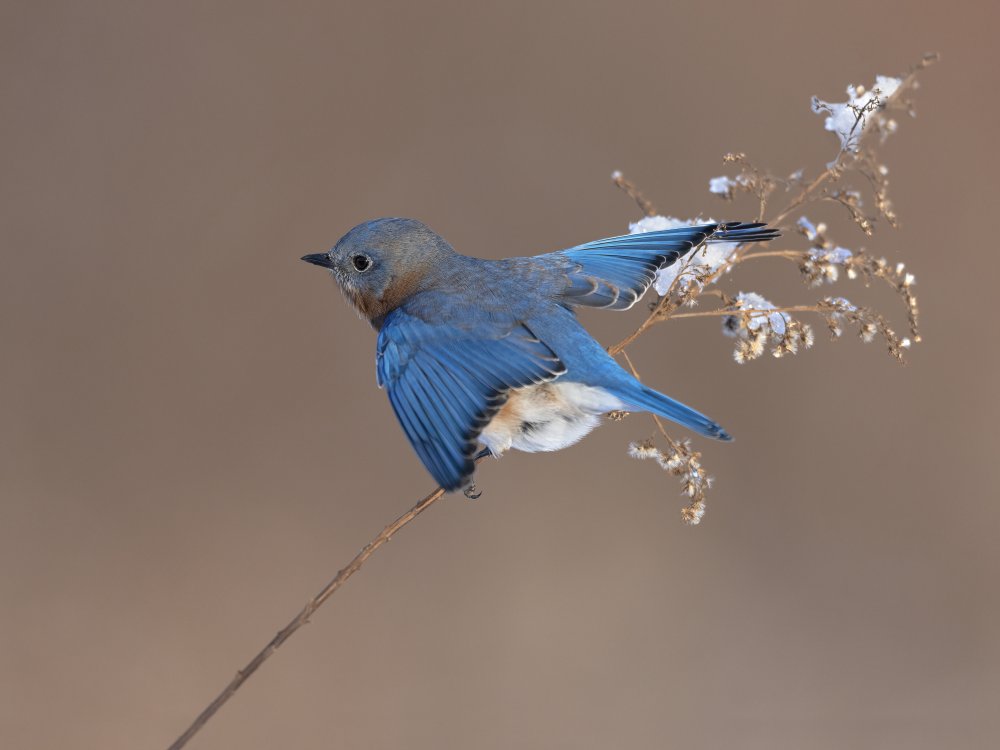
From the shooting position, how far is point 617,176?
1.58 m

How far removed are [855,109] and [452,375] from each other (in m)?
0.77

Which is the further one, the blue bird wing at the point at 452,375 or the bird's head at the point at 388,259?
the bird's head at the point at 388,259

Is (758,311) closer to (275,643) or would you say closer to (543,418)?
(543,418)

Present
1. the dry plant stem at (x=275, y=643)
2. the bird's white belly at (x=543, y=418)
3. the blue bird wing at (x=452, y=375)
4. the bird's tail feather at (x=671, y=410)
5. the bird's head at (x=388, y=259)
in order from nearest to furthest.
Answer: the dry plant stem at (x=275, y=643), the bird's tail feather at (x=671, y=410), the blue bird wing at (x=452, y=375), the bird's white belly at (x=543, y=418), the bird's head at (x=388, y=259)

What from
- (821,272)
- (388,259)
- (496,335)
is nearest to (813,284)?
(821,272)

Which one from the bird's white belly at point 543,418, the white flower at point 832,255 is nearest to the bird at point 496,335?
the bird's white belly at point 543,418

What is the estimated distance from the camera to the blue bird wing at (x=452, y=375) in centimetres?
151

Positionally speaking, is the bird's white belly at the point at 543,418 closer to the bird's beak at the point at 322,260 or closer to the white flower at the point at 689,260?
the white flower at the point at 689,260

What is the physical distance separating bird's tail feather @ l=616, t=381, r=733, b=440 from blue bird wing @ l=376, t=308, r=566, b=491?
14 cm

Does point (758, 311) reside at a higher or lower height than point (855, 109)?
lower

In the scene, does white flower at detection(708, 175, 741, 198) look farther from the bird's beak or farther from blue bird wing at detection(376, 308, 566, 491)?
the bird's beak

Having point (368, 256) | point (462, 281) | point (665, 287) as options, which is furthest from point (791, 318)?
point (368, 256)

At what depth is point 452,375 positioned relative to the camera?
1.66 metres

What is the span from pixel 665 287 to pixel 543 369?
1.17 feet
